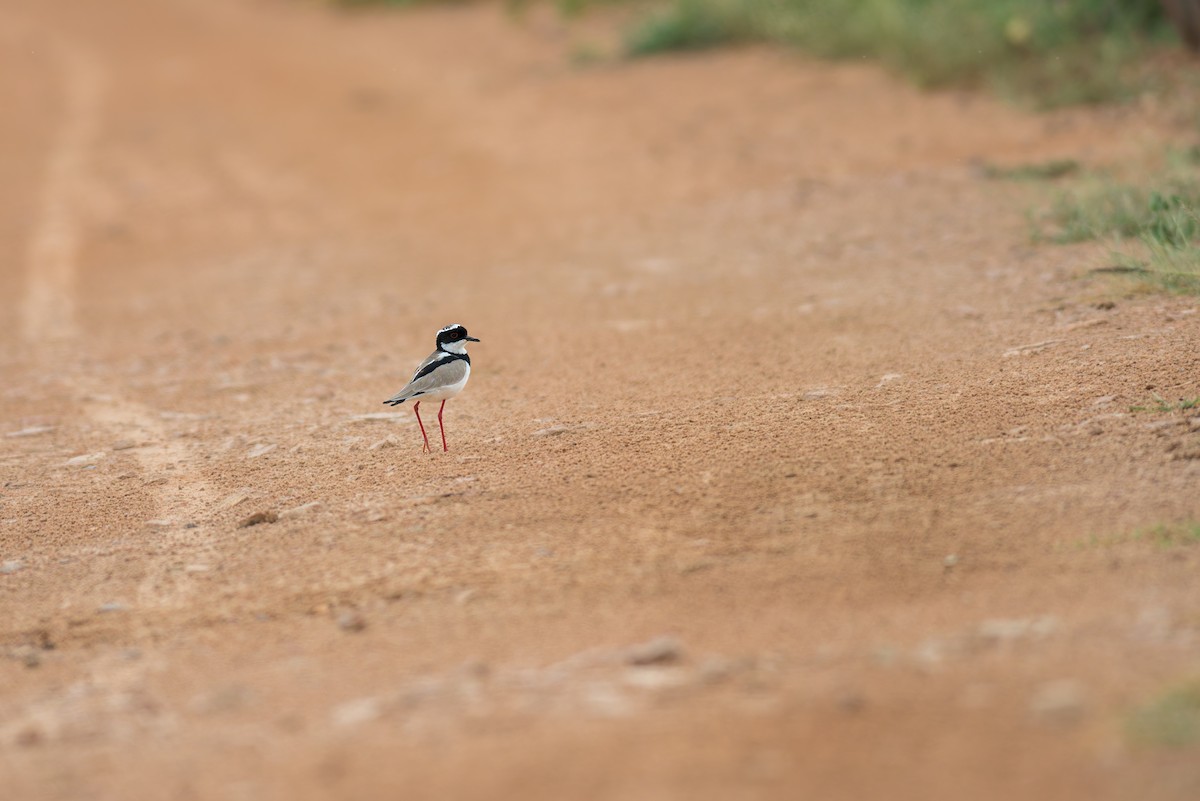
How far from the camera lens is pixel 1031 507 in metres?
4.15

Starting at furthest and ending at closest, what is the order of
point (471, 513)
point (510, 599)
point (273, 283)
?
point (273, 283) → point (471, 513) → point (510, 599)

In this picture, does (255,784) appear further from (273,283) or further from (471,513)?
(273,283)

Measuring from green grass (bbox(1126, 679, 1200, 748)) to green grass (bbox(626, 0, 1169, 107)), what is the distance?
8581mm

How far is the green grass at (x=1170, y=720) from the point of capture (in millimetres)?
2738

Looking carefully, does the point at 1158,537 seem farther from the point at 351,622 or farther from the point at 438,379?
the point at 438,379

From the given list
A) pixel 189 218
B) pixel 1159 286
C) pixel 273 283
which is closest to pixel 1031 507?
pixel 1159 286

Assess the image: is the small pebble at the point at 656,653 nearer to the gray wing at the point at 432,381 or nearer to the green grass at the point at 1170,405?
the gray wing at the point at 432,381

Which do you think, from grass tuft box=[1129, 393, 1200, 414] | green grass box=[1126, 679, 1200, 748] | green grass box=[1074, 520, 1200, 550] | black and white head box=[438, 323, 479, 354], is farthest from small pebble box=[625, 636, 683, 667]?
grass tuft box=[1129, 393, 1200, 414]

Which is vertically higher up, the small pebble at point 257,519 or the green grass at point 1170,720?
the green grass at point 1170,720

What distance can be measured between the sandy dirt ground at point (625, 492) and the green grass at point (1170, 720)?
1.0 inches

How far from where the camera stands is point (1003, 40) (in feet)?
37.3

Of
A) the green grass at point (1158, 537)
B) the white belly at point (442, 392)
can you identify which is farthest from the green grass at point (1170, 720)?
the white belly at point (442, 392)

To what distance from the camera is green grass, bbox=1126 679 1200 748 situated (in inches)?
108

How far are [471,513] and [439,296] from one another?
13.1ft
